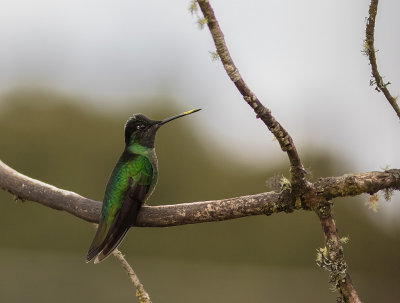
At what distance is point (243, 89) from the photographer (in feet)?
8.95

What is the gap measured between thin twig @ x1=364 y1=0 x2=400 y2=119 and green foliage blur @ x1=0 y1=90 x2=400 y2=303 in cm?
755

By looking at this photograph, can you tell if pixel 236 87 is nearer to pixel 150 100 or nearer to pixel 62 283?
pixel 62 283

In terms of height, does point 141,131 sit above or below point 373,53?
below

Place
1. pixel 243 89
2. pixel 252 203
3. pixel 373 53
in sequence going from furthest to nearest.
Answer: pixel 252 203
pixel 373 53
pixel 243 89

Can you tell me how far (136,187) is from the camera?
4281 mm

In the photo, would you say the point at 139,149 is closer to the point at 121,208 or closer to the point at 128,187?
the point at 128,187

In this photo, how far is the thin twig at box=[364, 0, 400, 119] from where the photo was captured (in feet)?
9.12

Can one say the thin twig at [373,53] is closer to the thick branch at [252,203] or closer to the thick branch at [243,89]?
the thick branch at [252,203]

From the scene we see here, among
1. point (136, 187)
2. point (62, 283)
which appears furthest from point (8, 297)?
point (136, 187)

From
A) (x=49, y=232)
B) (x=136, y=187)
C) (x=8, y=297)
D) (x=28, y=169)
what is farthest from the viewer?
(x=28, y=169)

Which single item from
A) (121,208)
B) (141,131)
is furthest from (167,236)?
(121,208)

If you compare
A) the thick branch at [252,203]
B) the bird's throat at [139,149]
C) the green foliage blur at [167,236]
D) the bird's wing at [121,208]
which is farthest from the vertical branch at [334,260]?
the green foliage blur at [167,236]

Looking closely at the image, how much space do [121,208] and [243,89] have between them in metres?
1.58

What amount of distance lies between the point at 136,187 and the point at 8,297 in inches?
311
